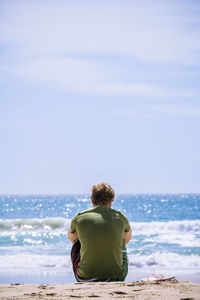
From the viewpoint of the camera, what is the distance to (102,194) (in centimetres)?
413

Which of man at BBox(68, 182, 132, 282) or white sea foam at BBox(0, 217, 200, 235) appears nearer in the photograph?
man at BBox(68, 182, 132, 282)

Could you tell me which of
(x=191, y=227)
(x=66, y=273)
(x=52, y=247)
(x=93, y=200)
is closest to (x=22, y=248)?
(x=52, y=247)

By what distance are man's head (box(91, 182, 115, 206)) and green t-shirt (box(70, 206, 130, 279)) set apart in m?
0.13

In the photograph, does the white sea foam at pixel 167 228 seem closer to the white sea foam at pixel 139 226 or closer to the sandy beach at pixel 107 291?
the white sea foam at pixel 139 226

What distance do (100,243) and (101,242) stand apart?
1 centimetres

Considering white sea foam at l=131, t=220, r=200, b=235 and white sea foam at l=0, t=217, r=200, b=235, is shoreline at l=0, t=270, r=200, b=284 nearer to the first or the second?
white sea foam at l=0, t=217, r=200, b=235

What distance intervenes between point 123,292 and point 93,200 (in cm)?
98

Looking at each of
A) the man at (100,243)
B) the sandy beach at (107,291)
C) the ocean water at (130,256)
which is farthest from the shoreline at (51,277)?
the sandy beach at (107,291)

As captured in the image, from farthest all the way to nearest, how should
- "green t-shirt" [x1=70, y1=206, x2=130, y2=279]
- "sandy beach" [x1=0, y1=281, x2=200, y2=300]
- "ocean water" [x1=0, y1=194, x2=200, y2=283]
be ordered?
"ocean water" [x1=0, y1=194, x2=200, y2=283], "green t-shirt" [x1=70, y1=206, x2=130, y2=279], "sandy beach" [x1=0, y1=281, x2=200, y2=300]

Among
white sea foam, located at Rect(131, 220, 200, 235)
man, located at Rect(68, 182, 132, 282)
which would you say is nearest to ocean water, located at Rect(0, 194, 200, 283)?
white sea foam, located at Rect(131, 220, 200, 235)

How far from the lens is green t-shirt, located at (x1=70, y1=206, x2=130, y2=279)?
155 inches

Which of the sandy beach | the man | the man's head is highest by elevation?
the man's head

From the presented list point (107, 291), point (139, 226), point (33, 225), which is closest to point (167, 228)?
point (139, 226)

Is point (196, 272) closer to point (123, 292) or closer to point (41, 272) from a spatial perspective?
point (41, 272)
